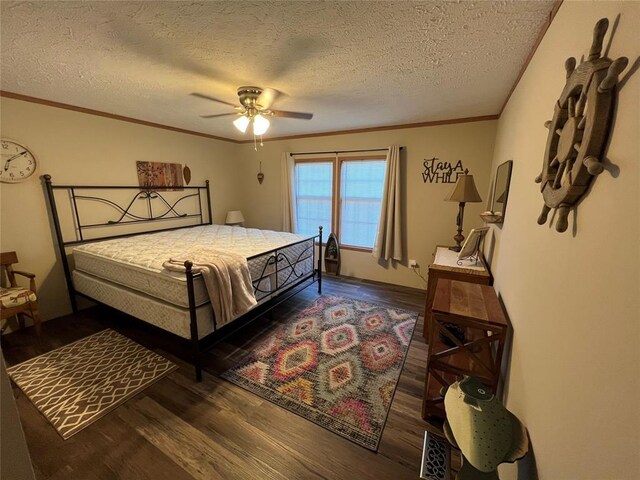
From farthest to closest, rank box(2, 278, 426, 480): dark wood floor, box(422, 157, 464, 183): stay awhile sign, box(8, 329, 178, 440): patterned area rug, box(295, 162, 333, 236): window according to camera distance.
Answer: box(295, 162, 333, 236): window < box(422, 157, 464, 183): stay awhile sign < box(8, 329, 178, 440): patterned area rug < box(2, 278, 426, 480): dark wood floor

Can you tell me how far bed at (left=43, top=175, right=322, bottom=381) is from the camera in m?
2.05

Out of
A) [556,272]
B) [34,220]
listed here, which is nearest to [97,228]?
[34,220]

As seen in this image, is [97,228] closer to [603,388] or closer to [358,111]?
[358,111]

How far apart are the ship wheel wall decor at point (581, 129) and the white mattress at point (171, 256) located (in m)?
2.14

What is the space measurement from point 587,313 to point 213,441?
6.40 ft

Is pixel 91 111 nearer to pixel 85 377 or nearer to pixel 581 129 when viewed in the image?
pixel 85 377

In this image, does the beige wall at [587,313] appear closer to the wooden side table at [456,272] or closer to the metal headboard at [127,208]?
the wooden side table at [456,272]

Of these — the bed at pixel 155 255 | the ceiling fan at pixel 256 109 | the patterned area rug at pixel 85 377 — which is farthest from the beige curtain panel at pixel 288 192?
the patterned area rug at pixel 85 377

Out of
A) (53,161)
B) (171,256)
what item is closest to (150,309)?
(171,256)

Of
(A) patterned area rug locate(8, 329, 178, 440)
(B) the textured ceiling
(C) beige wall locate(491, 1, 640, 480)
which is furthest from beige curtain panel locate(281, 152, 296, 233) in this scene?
(C) beige wall locate(491, 1, 640, 480)

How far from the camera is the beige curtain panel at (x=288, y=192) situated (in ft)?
14.8

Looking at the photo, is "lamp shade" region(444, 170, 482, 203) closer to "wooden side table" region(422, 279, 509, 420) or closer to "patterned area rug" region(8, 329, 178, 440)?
"wooden side table" region(422, 279, 509, 420)

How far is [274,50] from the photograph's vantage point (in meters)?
1.69

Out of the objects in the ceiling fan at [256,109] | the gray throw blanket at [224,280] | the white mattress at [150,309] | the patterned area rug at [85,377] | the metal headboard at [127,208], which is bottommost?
the patterned area rug at [85,377]
